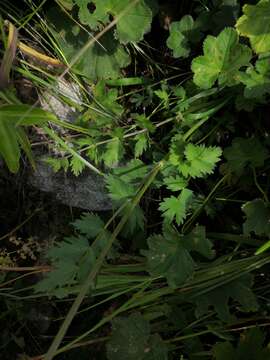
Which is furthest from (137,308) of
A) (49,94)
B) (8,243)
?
(49,94)

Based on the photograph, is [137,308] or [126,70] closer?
[137,308]

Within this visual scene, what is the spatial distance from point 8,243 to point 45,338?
1.45 ft

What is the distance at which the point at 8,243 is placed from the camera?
6.95 feet

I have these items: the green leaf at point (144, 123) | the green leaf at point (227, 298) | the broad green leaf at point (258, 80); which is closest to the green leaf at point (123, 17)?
the green leaf at point (144, 123)

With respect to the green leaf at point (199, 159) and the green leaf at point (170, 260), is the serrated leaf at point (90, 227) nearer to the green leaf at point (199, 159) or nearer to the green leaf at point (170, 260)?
the green leaf at point (170, 260)

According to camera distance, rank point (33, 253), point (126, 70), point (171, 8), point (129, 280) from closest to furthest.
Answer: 1. point (129, 280)
2. point (171, 8)
3. point (126, 70)
4. point (33, 253)

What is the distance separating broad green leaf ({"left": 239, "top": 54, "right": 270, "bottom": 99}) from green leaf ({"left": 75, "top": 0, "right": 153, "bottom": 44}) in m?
0.38

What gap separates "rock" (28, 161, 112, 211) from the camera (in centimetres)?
197

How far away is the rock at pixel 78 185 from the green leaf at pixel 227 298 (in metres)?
0.59

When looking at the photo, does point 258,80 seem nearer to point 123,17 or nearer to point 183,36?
point 183,36

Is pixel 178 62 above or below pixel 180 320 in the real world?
above

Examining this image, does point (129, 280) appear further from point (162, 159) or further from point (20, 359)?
point (20, 359)

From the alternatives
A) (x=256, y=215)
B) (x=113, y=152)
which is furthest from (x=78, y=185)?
(x=256, y=215)

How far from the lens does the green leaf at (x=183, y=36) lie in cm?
170
